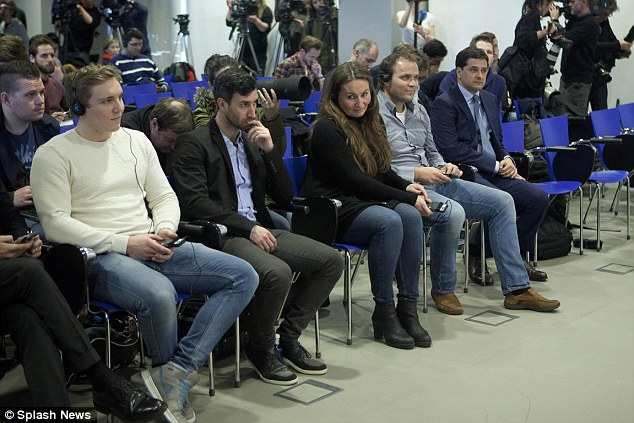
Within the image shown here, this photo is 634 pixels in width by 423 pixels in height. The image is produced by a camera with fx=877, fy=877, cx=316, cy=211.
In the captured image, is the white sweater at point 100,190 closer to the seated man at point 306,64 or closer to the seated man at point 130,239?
the seated man at point 130,239

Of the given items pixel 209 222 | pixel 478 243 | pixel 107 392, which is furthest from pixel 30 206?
pixel 478 243

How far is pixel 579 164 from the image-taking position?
5.35 meters

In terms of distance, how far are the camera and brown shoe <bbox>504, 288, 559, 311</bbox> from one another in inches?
254

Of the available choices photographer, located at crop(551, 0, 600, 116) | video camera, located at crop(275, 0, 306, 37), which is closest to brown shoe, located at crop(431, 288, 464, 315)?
photographer, located at crop(551, 0, 600, 116)

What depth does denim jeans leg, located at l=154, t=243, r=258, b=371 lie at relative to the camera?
295 cm

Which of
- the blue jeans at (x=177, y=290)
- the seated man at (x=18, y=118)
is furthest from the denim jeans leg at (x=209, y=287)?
the seated man at (x=18, y=118)

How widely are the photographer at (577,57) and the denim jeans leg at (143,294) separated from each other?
5618 mm

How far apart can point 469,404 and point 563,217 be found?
106 inches

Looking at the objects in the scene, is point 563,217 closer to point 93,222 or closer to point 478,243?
point 478,243

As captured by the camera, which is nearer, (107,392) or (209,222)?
(107,392)

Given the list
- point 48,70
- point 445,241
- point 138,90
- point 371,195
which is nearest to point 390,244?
point 371,195

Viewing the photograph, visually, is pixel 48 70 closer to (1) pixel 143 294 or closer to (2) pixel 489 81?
(2) pixel 489 81

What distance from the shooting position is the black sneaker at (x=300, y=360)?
3402 mm

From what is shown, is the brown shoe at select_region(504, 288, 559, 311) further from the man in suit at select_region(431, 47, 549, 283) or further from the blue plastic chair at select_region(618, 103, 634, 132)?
the blue plastic chair at select_region(618, 103, 634, 132)
